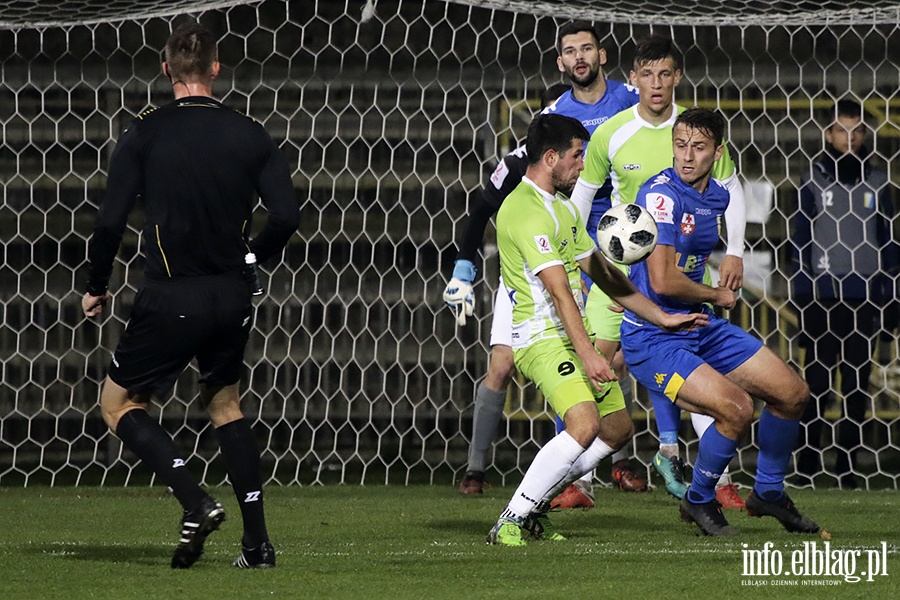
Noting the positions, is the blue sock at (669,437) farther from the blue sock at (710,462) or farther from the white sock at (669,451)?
the blue sock at (710,462)

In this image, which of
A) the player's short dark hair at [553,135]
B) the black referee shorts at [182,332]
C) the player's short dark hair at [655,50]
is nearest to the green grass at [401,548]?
the black referee shorts at [182,332]

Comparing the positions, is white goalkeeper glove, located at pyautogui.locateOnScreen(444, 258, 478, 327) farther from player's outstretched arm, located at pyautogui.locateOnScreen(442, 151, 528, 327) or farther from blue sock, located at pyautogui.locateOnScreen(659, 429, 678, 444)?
blue sock, located at pyautogui.locateOnScreen(659, 429, 678, 444)

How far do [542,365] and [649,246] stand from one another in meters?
0.55

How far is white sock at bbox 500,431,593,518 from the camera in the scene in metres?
4.71

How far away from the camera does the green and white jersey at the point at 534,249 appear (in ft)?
15.8

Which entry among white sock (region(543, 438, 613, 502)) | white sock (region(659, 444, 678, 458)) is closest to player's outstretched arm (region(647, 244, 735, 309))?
white sock (region(543, 438, 613, 502))

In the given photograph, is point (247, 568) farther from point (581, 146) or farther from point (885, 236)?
point (885, 236)

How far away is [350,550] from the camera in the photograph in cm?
468

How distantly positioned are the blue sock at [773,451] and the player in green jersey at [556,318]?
49 centimetres

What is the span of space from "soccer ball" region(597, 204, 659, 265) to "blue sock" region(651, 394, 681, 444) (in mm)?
→ 1410

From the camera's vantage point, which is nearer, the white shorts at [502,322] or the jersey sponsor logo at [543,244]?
the jersey sponsor logo at [543,244]

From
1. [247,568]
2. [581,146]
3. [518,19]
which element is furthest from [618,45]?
[247,568]

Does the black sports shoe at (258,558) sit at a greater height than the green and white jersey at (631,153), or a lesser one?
lesser

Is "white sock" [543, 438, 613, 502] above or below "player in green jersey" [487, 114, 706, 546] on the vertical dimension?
below
